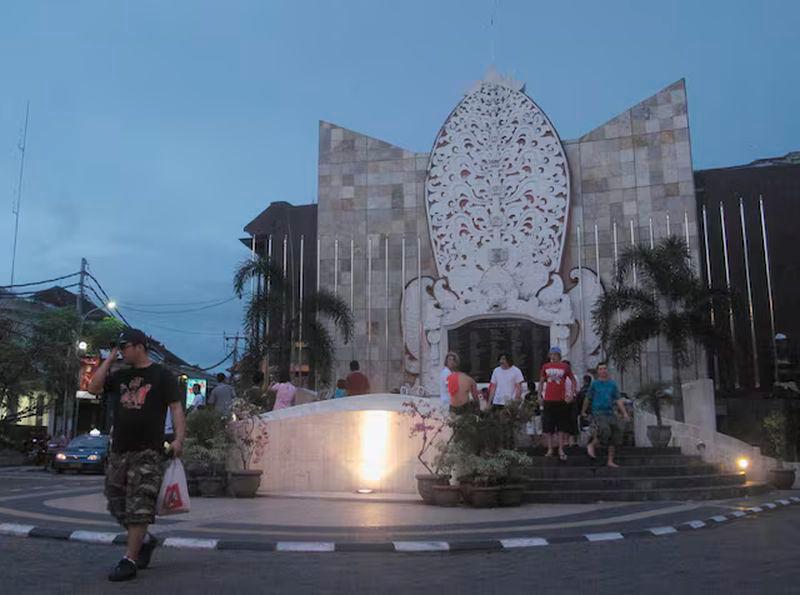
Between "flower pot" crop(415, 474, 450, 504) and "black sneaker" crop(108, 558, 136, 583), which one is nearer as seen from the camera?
"black sneaker" crop(108, 558, 136, 583)

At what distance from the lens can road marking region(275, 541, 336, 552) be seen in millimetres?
6637

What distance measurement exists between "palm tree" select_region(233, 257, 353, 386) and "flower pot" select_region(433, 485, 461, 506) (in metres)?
11.8

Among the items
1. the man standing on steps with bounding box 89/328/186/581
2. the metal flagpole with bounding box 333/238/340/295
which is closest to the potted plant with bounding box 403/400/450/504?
the man standing on steps with bounding box 89/328/186/581

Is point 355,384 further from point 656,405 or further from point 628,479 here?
point 656,405

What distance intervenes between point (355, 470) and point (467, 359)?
10451mm

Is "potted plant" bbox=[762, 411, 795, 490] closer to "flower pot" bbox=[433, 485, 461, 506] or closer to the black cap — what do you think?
"flower pot" bbox=[433, 485, 461, 506]

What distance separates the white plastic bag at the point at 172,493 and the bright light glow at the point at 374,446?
7.42 metres

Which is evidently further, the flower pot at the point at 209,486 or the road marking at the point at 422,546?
the flower pot at the point at 209,486

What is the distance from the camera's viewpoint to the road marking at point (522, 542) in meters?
6.87

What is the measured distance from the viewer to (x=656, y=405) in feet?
49.6

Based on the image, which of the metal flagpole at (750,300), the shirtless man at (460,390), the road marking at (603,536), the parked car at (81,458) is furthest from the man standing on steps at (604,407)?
the parked car at (81,458)

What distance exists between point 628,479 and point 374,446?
4.04 m

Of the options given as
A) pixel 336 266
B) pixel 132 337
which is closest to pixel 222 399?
pixel 132 337

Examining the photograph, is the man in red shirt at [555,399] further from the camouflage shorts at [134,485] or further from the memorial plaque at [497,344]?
the memorial plaque at [497,344]
